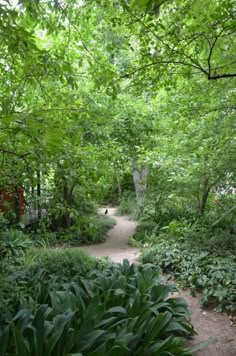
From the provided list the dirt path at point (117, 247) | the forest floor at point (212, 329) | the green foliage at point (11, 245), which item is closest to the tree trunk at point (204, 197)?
the dirt path at point (117, 247)

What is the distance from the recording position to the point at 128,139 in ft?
29.3

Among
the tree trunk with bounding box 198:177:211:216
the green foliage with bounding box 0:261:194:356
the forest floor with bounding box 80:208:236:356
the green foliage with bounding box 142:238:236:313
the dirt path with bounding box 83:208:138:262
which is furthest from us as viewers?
the tree trunk with bounding box 198:177:211:216

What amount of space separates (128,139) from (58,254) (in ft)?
16.3

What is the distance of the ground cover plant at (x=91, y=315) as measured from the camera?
2.43m

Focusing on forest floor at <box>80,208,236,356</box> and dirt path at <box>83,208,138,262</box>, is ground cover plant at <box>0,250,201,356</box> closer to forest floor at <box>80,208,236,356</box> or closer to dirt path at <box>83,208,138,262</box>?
forest floor at <box>80,208,236,356</box>

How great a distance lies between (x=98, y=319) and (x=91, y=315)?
90 mm

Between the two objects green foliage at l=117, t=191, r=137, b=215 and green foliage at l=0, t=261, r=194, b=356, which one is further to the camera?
green foliage at l=117, t=191, r=137, b=215

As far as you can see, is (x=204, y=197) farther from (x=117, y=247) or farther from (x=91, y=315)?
(x=91, y=315)

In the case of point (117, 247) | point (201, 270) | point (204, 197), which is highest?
point (204, 197)

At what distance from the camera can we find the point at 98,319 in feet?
9.22

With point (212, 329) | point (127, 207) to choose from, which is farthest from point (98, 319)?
point (127, 207)

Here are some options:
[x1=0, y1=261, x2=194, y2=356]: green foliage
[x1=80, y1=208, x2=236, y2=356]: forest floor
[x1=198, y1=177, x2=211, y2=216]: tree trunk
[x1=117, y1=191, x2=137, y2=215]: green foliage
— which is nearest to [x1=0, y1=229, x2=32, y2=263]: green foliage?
[x1=0, y1=261, x2=194, y2=356]: green foliage

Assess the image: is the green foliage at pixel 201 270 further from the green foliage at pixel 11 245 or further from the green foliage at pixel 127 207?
the green foliage at pixel 127 207

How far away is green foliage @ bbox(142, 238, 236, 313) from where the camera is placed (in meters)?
4.16
